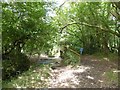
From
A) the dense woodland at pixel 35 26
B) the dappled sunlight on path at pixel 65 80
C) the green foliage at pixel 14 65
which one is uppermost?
the dense woodland at pixel 35 26

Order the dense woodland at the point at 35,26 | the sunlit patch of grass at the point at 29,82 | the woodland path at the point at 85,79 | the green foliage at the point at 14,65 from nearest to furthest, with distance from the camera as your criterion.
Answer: the sunlit patch of grass at the point at 29,82 < the woodland path at the point at 85,79 < the dense woodland at the point at 35,26 < the green foliage at the point at 14,65

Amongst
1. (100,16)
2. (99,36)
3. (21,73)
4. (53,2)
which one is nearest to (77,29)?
(99,36)

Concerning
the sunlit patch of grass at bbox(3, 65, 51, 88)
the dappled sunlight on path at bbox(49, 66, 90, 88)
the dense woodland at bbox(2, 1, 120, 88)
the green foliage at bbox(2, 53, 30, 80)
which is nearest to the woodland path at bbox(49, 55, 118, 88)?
the dappled sunlight on path at bbox(49, 66, 90, 88)

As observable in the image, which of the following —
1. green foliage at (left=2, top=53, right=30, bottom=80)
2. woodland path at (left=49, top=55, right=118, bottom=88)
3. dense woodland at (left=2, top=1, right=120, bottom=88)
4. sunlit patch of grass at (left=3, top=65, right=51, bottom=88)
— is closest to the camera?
sunlit patch of grass at (left=3, top=65, right=51, bottom=88)

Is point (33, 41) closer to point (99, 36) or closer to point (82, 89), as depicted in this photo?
point (82, 89)

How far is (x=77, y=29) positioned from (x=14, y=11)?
729 centimetres

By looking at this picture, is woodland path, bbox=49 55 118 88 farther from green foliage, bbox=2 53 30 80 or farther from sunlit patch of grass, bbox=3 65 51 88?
green foliage, bbox=2 53 30 80

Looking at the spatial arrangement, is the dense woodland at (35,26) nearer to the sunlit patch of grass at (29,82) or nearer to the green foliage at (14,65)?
the green foliage at (14,65)

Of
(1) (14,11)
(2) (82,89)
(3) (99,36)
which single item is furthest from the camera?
(3) (99,36)

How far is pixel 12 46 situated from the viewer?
7387 mm

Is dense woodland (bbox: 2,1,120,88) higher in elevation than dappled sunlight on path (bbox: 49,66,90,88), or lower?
higher

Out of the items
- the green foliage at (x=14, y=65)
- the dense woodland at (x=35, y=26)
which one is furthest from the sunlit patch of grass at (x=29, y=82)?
the dense woodland at (x=35, y=26)

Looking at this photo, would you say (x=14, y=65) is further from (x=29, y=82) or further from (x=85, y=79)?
(x=85, y=79)

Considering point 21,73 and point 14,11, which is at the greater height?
point 14,11
